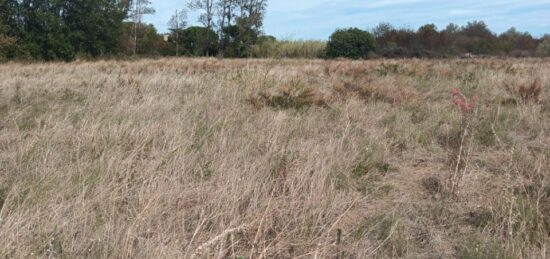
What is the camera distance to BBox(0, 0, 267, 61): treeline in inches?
1270

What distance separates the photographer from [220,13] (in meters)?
39.0

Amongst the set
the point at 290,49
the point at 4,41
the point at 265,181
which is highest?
the point at 290,49

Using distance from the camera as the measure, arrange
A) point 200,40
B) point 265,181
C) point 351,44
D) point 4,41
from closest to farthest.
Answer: point 265,181
point 4,41
point 351,44
point 200,40

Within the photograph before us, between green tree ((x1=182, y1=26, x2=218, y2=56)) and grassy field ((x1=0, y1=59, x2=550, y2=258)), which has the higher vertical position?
green tree ((x1=182, y1=26, x2=218, y2=56))

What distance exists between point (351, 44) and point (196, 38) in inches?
495

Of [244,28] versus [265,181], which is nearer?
[265,181]

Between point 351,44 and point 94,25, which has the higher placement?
point 94,25

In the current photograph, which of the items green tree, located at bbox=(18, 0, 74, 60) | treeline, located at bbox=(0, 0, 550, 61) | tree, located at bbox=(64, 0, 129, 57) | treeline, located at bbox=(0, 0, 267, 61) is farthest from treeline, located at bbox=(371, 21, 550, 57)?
green tree, located at bbox=(18, 0, 74, 60)

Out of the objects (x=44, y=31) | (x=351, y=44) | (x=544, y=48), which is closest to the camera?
(x=544, y=48)

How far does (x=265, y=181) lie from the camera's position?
3.34 meters

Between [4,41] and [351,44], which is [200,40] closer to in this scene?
[351,44]

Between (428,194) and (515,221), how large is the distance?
840mm

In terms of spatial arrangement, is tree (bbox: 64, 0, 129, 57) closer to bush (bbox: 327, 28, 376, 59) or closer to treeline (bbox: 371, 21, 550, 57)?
bush (bbox: 327, 28, 376, 59)

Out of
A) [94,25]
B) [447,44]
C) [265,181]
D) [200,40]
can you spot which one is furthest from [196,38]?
[265,181]
